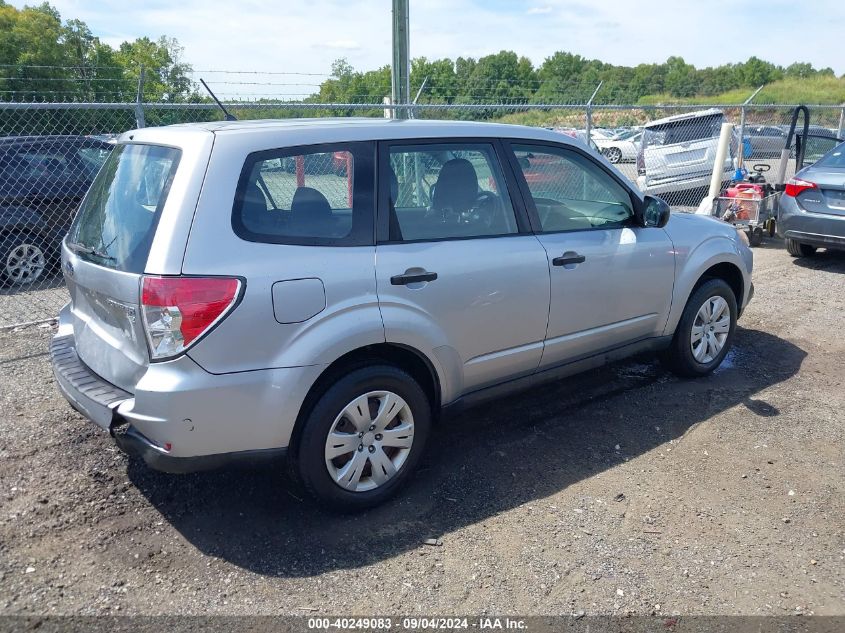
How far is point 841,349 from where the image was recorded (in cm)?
576

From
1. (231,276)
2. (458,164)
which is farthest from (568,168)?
(231,276)

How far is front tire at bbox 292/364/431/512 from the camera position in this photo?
3.17m

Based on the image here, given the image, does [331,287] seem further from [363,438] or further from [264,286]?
[363,438]

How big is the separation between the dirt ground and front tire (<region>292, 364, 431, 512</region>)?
15 centimetres

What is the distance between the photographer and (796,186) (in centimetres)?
852

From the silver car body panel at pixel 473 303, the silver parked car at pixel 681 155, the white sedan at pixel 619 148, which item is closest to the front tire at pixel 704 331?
the silver car body panel at pixel 473 303

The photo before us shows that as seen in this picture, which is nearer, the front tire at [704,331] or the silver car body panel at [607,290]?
the silver car body panel at [607,290]

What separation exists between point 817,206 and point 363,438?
734 cm

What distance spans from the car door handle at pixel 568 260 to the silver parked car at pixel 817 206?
559 cm

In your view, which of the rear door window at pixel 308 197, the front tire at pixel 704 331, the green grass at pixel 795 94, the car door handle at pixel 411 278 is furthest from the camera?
the green grass at pixel 795 94

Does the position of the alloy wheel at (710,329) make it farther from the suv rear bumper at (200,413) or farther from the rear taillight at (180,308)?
the rear taillight at (180,308)

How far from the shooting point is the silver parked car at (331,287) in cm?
288

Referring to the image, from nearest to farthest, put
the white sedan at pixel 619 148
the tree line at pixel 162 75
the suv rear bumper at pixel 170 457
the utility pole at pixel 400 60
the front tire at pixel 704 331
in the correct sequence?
1. the suv rear bumper at pixel 170 457
2. the front tire at pixel 704 331
3. the utility pole at pixel 400 60
4. the tree line at pixel 162 75
5. the white sedan at pixel 619 148

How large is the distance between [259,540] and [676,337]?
322 cm
